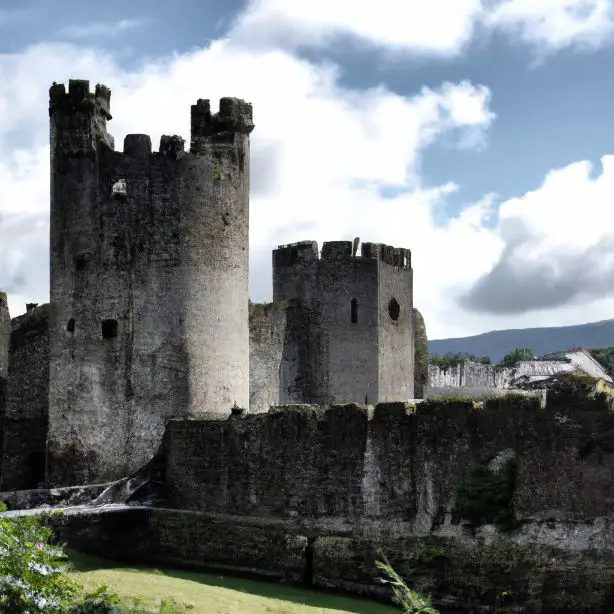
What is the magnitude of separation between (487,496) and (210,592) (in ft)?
15.3

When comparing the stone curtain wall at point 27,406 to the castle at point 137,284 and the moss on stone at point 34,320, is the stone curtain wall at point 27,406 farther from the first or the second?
the castle at point 137,284

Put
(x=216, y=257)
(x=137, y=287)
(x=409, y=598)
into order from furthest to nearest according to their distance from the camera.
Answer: (x=216, y=257), (x=137, y=287), (x=409, y=598)

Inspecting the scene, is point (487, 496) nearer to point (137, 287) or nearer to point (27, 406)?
point (137, 287)

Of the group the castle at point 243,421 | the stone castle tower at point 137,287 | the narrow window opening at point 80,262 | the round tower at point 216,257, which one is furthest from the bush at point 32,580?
the narrow window opening at point 80,262

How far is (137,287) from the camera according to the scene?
21.4 meters

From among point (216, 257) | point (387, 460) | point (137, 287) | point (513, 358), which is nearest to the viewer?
point (387, 460)

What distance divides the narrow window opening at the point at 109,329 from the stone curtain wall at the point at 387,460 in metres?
2.51

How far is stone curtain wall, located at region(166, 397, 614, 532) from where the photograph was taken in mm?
15836

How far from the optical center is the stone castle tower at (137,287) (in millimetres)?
21203

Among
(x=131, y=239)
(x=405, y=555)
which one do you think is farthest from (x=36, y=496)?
(x=405, y=555)

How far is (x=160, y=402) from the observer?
2112 cm

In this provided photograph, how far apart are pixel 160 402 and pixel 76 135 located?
600 centimetres

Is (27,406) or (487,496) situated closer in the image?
(487,496)

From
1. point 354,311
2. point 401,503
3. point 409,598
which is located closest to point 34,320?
point 354,311
